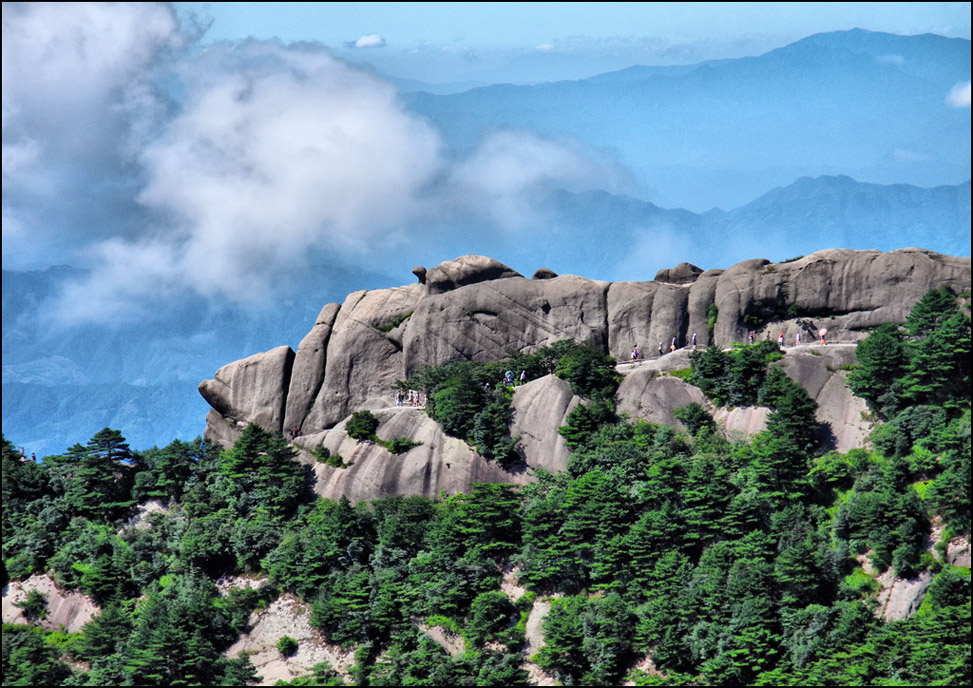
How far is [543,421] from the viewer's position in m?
82.1

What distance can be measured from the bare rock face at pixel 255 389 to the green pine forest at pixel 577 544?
3314 millimetres

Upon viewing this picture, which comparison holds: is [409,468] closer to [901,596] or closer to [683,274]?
[683,274]

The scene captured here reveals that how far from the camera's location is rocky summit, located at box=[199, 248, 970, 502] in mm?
81188

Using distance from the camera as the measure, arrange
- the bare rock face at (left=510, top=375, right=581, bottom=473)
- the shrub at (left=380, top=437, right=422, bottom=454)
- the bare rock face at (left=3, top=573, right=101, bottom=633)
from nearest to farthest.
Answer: the bare rock face at (left=3, top=573, right=101, bottom=633), the bare rock face at (left=510, top=375, right=581, bottom=473), the shrub at (left=380, top=437, right=422, bottom=454)

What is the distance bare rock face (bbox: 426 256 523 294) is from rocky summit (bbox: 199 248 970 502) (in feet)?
0.30

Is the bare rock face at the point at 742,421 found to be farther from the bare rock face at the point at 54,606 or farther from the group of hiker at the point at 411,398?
the bare rock face at the point at 54,606

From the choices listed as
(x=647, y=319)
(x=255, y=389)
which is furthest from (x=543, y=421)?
(x=255, y=389)

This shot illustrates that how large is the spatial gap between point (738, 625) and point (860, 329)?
2427 cm

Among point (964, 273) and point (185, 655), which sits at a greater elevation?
point (964, 273)

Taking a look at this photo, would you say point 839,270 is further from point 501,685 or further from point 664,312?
point 501,685

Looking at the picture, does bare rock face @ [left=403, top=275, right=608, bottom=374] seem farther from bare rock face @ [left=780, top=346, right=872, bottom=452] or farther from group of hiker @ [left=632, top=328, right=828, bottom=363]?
bare rock face @ [left=780, top=346, right=872, bottom=452]

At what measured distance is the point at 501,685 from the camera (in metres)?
68.6

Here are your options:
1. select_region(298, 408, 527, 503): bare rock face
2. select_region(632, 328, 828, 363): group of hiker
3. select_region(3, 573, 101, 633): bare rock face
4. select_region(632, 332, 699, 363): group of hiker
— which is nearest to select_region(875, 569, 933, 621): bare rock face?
A: select_region(632, 328, 828, 363): group of hiker

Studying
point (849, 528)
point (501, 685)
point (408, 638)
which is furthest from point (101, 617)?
point (849, 528)
